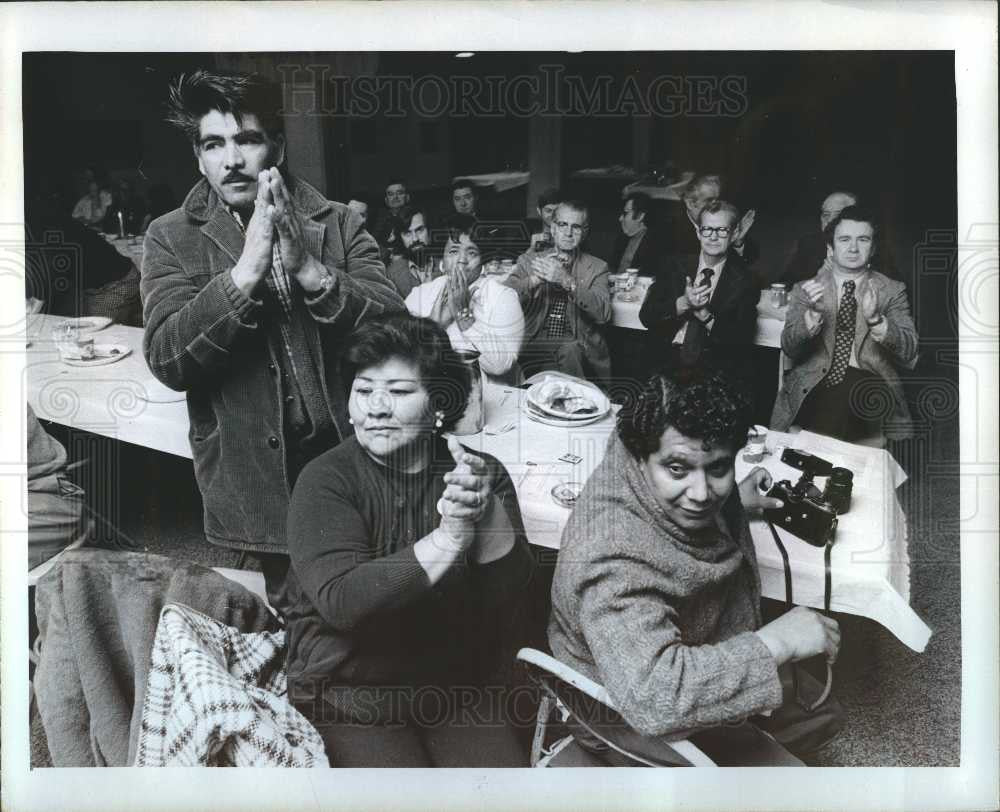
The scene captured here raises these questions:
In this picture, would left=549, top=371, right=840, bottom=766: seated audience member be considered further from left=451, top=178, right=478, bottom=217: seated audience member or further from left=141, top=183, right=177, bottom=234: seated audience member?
left=141, top=183, right=177, bottom=234: seated audience member

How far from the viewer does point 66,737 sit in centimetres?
235

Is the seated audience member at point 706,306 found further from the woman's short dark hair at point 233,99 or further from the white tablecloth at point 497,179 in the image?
the woman's short dark hair at point 233,99

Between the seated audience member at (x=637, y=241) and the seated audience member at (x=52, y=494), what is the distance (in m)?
1.30

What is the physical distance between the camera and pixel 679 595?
7.08 feet

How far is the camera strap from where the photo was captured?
225 centimetres

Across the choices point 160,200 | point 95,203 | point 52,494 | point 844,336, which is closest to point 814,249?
point 844,336

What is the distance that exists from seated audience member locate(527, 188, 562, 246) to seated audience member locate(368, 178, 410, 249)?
0.28 m

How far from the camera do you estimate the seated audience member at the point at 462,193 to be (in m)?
2.28

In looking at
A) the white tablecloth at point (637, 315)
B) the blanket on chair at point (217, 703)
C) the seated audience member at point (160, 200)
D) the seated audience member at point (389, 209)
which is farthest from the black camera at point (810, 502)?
the seated audience member at point (160, 200)

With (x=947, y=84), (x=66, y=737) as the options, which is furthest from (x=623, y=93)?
(x=66, y=737)

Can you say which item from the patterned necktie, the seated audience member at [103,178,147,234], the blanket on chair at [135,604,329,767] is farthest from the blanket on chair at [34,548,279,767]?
the patterned necktie

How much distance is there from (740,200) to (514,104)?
53 centimetres

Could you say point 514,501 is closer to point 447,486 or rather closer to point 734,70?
point 447,486

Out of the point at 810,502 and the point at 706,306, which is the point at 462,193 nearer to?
the point at 706,306
